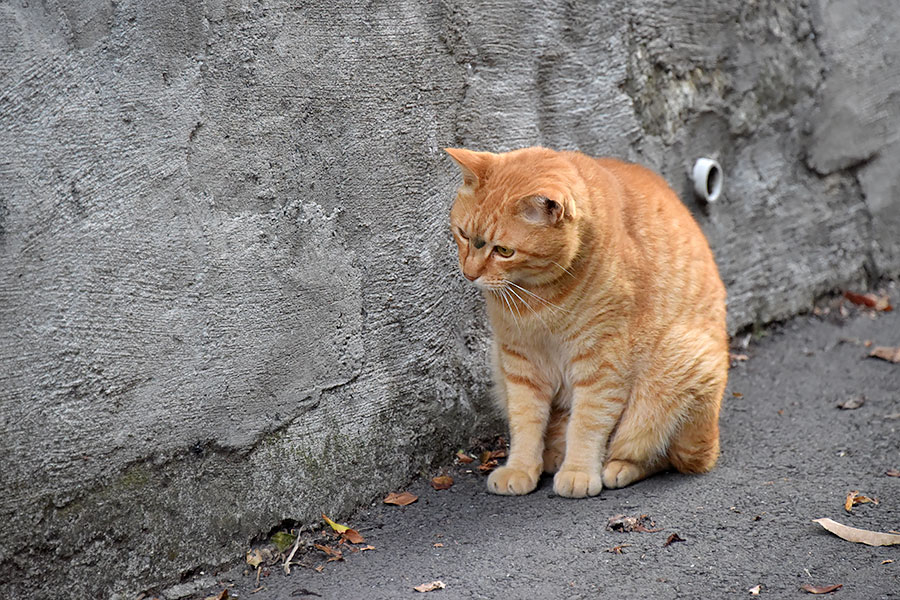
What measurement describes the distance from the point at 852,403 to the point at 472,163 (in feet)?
7.37

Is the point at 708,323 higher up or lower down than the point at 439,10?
lower down

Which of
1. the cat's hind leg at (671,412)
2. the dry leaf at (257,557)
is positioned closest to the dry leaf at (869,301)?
the cat's hind leg at (671,412)

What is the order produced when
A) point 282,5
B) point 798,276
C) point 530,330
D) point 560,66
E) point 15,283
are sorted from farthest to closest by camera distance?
point 798,276 < point 560,66 < point 530,330 < point 282,5 < point 15,283

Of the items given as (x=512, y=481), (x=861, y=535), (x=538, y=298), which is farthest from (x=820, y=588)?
(x=538, y=298)

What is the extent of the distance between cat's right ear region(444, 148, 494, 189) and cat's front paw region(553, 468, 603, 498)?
3.67 feet

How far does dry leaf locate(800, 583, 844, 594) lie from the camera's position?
2.52 m

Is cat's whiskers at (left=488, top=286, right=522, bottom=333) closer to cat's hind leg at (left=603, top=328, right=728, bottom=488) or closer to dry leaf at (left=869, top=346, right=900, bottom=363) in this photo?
cat's hind leg at (left=603, top=328, right=728, bottom=488)

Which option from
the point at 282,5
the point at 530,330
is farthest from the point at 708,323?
the point at 282,5

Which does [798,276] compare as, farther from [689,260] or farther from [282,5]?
[282,5]

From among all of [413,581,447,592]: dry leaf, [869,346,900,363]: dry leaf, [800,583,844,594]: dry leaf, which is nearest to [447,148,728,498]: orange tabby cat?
[413,581,447,592]: dry leaf

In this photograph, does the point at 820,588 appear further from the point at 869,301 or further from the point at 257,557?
the point at 869,301

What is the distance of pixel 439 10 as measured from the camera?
3236mm

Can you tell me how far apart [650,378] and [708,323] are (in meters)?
0.40

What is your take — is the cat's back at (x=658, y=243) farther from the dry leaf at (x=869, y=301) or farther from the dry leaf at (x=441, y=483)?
the dry leaf at (x=869, y=301)
